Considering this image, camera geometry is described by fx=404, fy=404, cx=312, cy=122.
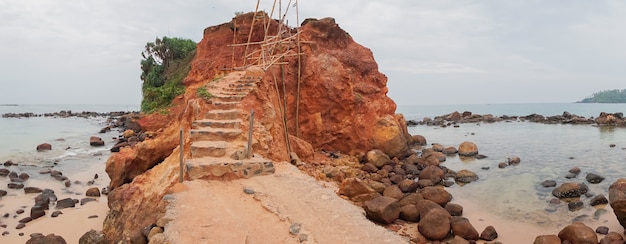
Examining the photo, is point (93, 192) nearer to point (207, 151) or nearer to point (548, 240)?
point (207, 151)

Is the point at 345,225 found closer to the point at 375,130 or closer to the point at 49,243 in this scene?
the point at 49,243

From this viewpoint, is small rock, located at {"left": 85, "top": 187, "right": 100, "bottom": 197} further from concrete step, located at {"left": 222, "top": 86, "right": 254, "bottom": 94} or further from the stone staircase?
concrete step, located at {"left": 222, "top": 86, "right": 254, "bottom": 94}

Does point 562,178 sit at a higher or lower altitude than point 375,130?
lower

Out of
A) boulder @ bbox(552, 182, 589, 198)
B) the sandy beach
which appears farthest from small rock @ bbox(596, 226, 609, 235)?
the sandy beach

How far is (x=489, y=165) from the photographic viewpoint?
2000 cm

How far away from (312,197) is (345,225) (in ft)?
4.23

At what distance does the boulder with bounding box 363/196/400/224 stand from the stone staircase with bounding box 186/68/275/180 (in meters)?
2.99

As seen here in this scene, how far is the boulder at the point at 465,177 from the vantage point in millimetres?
16422

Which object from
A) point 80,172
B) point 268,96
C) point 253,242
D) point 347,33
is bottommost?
point 80,172

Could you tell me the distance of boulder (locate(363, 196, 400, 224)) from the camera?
1015 cm

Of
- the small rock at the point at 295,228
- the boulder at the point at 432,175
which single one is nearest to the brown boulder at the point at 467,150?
the boulder at the point at 432,175

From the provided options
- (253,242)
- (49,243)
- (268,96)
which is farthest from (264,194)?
(268,96)

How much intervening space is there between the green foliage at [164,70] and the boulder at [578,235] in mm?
21309

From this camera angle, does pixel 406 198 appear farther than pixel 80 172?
No
